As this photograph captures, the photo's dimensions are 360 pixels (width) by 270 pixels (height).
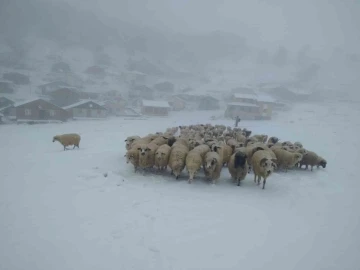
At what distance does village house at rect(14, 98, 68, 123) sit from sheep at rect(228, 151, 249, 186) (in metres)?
40.0

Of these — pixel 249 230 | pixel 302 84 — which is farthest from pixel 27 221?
pixel 302 84

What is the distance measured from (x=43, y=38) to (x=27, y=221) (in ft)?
344

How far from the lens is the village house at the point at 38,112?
39688 millimetres

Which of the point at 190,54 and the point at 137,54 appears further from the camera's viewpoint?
the point at 190,54

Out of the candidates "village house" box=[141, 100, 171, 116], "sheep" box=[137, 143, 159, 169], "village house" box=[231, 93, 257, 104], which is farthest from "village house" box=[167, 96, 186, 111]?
"sheep" box=[137, 143, 159, 169]

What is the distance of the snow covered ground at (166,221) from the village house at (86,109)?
120 ft

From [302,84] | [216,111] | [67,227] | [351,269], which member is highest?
[302,84]

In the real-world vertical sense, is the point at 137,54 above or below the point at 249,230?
above

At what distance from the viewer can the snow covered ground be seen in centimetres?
558

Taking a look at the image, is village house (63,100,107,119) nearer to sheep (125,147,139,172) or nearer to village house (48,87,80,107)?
village house (48,87,80,107)

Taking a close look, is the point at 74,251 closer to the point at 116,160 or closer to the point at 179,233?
the point at 179,233

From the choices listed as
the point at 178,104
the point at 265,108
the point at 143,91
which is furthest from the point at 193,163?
the point at 143,91

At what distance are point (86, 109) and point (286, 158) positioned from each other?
42449 mm

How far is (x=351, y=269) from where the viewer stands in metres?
5.66
